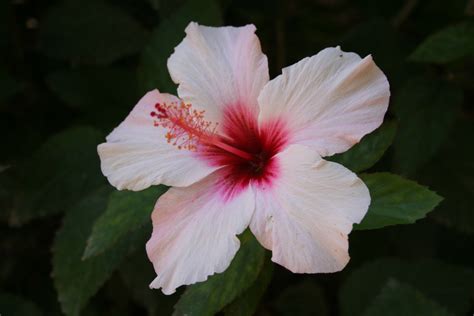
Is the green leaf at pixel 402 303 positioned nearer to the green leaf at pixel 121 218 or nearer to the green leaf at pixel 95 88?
the green leaf at pixel 121 218

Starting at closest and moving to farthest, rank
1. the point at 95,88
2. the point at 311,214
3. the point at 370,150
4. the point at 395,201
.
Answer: the point at 311,214, the point at 395,201, the point at 370,150, the point at 95,88

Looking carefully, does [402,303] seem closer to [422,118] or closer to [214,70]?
[422,118]

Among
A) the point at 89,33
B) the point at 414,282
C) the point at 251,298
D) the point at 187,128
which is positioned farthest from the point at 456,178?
the point at 89,33

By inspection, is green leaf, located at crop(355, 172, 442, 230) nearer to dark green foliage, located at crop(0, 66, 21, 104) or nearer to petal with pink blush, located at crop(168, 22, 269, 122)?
petal with pink blush, located at crop(168, 22, 269, 122)

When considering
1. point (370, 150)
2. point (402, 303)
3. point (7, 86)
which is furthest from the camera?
point (7, 86)

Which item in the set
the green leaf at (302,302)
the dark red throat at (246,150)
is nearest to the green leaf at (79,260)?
the dark red throat at (246,150)

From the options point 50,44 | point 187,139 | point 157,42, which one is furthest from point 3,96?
point 187,139

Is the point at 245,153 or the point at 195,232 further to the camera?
the point at 245,153

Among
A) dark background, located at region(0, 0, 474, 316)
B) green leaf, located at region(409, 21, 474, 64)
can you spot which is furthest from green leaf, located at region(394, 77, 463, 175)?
green leaf, located at region(409, 21, 474, 64)
